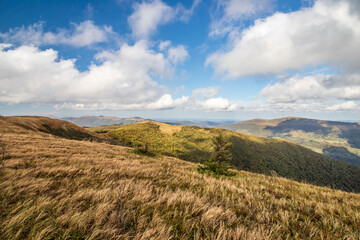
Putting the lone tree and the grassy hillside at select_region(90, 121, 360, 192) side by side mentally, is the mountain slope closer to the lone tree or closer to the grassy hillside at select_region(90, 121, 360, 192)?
the lone tree

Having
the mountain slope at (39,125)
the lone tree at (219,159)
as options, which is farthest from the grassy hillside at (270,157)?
the lone tree at (219,159)

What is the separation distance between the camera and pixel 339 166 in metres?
139

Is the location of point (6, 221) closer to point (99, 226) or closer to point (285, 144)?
point (99, 226)

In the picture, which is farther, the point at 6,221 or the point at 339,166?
the point at 339,166

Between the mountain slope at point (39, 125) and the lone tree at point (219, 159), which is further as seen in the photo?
the mountain slope at point (39, 125)

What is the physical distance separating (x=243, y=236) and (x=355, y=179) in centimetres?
20681

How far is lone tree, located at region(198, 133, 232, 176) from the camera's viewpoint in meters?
7.98

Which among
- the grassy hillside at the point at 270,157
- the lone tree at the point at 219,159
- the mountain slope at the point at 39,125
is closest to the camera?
the lone tree at the point at 219,159

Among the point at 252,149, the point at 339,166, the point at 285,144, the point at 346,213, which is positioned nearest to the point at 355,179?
the point at 339,166

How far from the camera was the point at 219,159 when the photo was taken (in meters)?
10.9

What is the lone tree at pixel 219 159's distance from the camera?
7.98 meters

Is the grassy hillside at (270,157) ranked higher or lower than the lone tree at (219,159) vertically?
lower

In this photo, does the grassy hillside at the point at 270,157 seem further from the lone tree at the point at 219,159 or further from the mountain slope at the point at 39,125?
the lone tree at the point at 219,159

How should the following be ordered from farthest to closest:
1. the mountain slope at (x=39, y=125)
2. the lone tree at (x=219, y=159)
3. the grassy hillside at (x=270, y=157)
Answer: the grassy hillside at (x=270, y=157), the mountain slope at (x=39, y=125), the lone tree at (x=219, y=159)
